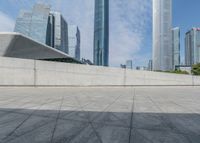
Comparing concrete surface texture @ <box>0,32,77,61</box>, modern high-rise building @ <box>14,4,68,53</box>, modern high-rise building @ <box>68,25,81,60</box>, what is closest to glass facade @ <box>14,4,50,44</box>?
modern high-rise building @ <box>14,4,68,53</box>

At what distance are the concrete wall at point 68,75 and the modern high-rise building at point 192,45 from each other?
134m

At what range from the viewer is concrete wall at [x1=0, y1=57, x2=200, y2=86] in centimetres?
1794

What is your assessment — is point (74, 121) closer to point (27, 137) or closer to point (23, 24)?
point (27, 137)

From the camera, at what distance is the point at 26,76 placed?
1855cm

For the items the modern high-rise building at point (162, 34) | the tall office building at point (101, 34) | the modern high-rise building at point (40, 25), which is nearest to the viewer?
the modern high-rise building at point (40, 25)

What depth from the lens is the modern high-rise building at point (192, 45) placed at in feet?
485

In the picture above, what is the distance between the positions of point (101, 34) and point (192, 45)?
7354 centimetres

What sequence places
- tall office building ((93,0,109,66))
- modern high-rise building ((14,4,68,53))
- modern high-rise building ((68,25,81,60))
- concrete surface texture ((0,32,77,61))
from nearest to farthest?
concrete surface texture ((0,32,77,61)), modern high-rise building ((14,4,68,53)), modern high-rise building ((68,25,81,60)), tall office building ((93,0,109,66))

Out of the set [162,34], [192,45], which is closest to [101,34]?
[162,34]

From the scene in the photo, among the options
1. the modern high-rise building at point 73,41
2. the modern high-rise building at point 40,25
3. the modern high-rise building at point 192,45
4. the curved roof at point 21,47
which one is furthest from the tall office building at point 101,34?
the curved roof at point 21,47

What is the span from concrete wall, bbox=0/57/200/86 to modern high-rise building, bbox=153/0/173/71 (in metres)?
104

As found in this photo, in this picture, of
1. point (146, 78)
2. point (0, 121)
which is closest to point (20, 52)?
point (146, 78)

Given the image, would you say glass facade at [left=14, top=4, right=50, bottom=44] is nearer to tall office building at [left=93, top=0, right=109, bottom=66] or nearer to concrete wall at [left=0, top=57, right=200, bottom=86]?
tall office building at [left=93, top=0, right=109, bottom=66]

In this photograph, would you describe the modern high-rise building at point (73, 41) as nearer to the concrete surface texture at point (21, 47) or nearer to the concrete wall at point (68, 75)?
the concrete surface texture at point (21, 47)
